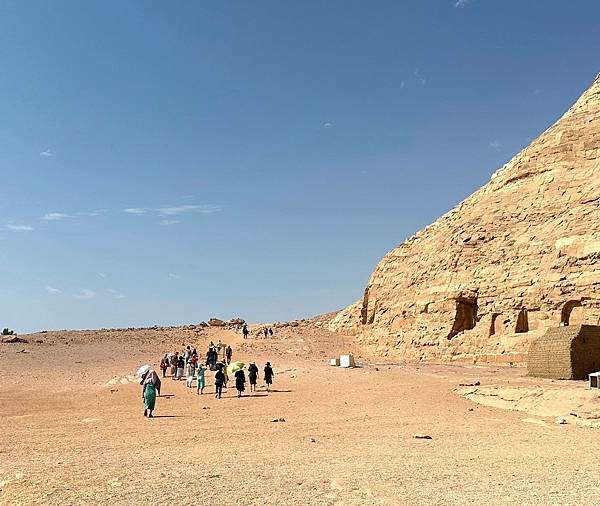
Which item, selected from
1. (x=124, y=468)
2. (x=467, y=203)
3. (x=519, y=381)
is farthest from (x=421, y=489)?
(x=467, y=203)

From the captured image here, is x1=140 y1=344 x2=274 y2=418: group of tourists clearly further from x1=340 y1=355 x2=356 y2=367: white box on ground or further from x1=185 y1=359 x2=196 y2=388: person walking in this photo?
x1=340 y1=355 x2=356 y2=367: white box on ground

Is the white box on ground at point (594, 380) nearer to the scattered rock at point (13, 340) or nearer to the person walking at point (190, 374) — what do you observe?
Answer: the person walking at point (190, 374)

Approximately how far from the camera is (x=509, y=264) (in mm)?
28969

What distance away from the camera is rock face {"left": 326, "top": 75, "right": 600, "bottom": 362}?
84.3 feet

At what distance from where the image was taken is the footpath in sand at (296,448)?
259 inches

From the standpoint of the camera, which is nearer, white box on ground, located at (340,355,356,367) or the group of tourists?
the group of tourists

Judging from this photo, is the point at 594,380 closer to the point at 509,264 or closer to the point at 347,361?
the point at 347,361

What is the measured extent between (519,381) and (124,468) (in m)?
13.0

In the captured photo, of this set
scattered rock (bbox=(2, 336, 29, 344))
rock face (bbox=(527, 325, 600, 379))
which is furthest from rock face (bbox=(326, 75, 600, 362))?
scattered rock (bbox=(2, 336, 29, 344))

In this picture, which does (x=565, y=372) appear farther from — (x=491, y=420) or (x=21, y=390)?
(x=21, y=390)

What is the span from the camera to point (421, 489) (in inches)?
263

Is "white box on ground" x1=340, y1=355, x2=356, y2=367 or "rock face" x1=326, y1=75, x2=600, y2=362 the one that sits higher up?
"rock face" x1=326, y1=75, x2=600, y2=362

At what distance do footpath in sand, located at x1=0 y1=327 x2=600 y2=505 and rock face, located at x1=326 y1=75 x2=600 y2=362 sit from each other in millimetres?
6848

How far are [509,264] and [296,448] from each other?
2225cm
